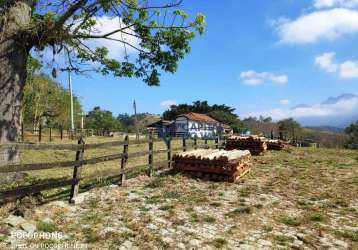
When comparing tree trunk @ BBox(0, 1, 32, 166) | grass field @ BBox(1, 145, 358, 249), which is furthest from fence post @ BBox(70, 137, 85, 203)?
tree trunk @ BBox(0, 1, 32, 166)

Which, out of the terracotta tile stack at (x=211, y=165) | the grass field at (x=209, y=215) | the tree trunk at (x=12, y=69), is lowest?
the grass field at (x=209, y=215)

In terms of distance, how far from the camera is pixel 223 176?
460 inches

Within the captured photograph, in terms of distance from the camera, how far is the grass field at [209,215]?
6.04 m

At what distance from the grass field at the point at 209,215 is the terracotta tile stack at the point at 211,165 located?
0.54 metres

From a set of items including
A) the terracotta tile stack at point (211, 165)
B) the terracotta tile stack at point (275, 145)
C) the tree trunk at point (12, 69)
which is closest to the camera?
the tree trunk at point (12, 69)

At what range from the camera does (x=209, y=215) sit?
7559 mm

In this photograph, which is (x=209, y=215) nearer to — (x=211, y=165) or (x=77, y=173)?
(x=77, y=173)

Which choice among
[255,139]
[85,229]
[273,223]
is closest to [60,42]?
[85,229]

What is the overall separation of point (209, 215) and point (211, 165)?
14.3 feet

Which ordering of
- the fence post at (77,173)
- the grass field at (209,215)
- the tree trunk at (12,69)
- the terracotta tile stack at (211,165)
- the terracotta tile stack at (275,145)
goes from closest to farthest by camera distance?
the grass field at (209,215)
the fence post at (77,173)
the tree trunk at (12,69)
the terracotta tile stack at (211,165)
the terracotta tile stack at (275,145)

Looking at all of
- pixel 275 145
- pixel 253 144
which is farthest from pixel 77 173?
pixel 275 145

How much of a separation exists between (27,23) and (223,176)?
7.56 metres

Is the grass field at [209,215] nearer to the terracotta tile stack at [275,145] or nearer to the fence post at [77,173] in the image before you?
the fence post at [77,173]

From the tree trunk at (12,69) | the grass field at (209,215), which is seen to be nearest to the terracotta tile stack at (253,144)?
the grass field at (209,215)
